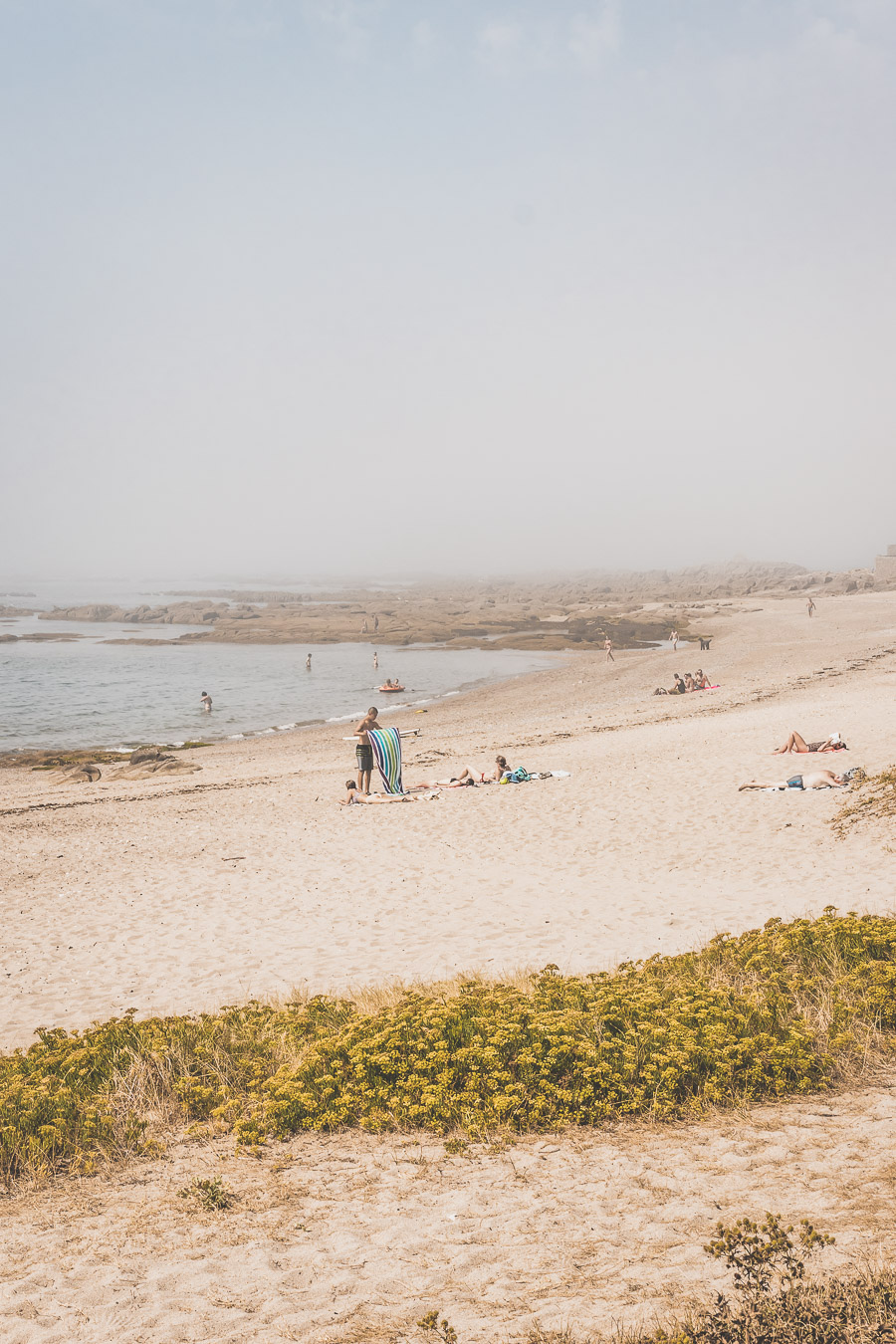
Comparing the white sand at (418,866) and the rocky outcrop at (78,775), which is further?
the rocky outcrop at (78,775)

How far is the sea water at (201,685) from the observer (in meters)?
34.2

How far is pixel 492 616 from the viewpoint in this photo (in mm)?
78812

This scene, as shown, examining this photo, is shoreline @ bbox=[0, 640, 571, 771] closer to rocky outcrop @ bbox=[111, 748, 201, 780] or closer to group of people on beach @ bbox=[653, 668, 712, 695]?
rocky outcrop @ bbox=[111, 748, 201, 780]

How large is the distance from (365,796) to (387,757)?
3.24 ft

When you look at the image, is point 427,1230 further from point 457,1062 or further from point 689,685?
point 689,685

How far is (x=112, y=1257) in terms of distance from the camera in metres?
3.99

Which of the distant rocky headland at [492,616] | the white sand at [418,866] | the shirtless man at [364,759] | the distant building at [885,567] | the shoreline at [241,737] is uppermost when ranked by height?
the distant building at [885,567]

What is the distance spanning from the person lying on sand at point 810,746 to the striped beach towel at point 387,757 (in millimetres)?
7913

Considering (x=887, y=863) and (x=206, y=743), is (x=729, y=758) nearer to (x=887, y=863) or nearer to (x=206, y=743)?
(x=887, y=863)

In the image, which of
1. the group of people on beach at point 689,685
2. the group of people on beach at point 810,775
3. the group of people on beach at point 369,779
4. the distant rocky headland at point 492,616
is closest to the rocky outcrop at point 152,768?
the group of people on beach at point 369,779

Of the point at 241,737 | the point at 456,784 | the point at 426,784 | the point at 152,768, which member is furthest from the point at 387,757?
the point at 241,737

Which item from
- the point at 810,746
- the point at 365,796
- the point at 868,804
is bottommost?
the point at 365,796

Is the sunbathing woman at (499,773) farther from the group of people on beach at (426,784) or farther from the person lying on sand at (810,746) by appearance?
the person lying on sand at (810,746)

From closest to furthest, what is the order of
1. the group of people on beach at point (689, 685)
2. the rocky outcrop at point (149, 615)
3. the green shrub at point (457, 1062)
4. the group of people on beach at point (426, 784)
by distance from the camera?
the green shrub at point (457, 1062) → the group of people on beach at point (426, 784) → the group of people on beach at point (689, 685) → the rocky outcrop at point (149, 615)
